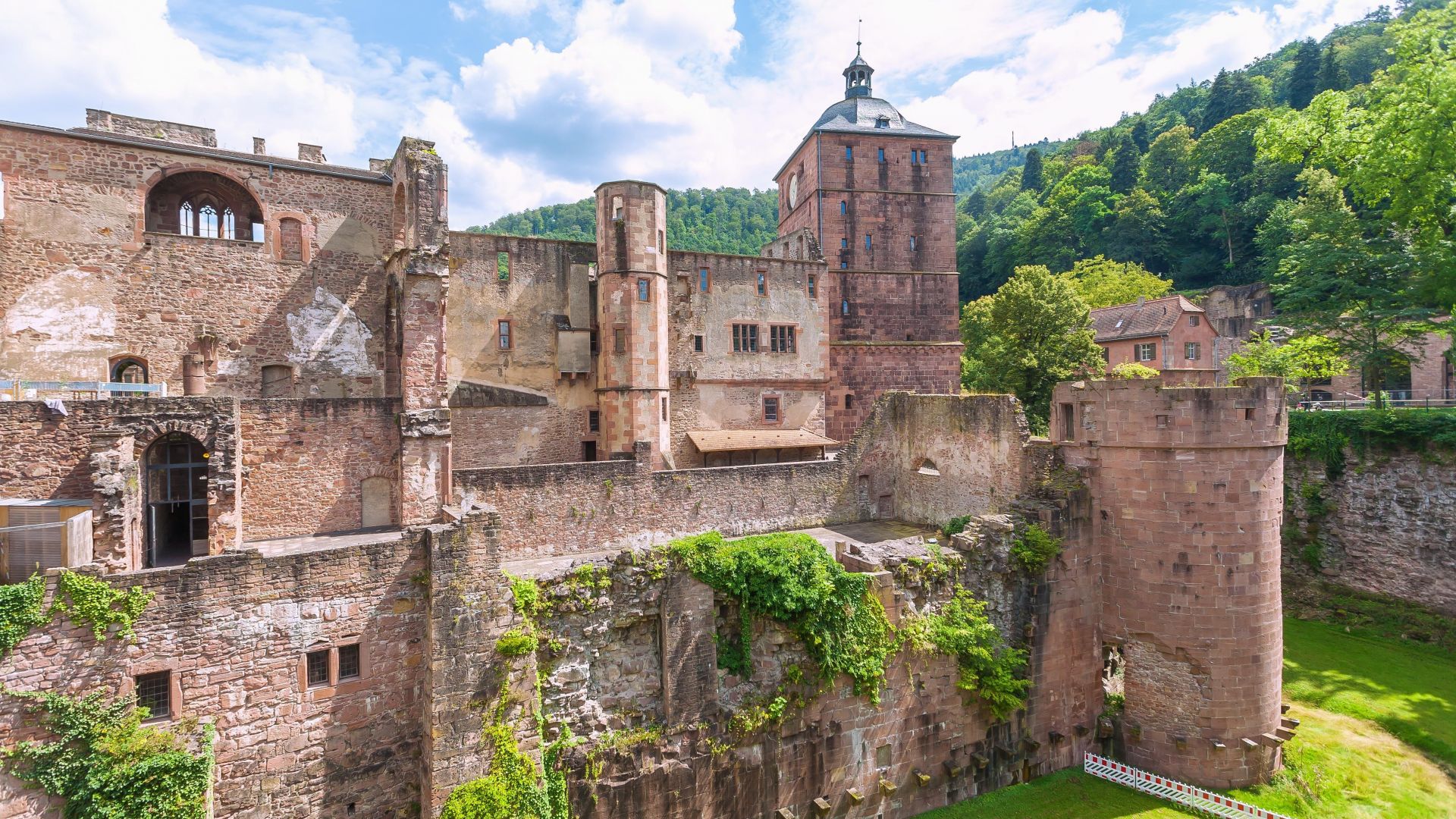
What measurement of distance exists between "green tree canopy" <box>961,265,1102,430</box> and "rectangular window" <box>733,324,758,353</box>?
11.7 meters

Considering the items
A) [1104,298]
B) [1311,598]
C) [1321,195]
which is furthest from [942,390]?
[1321,195]

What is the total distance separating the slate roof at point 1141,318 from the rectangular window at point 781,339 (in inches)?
742

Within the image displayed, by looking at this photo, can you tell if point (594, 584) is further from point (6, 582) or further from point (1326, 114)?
point (1326, 114)

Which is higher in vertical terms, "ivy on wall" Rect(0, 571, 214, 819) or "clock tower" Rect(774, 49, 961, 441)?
"clock tower" Rect(774, 49, 961, 441)

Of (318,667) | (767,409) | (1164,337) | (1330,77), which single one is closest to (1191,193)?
(1330,77)

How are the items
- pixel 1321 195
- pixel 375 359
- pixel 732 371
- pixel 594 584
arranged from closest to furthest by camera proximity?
pixel 594 584 < pixel 375 359 < pixel 732 371 < pixel 1321 195

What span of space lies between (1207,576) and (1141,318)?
3087 cm

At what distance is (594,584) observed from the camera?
12.4m

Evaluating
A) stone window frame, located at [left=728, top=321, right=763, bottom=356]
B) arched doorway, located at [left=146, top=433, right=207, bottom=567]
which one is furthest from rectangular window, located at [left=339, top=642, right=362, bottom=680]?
stone window frame, located at [left=728, top=321, right=763, bottom=356]

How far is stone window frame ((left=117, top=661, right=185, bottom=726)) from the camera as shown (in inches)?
411

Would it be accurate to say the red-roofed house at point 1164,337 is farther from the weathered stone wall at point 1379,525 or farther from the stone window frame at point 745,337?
the stone window frame at point 745,337

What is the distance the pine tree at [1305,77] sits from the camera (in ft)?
179

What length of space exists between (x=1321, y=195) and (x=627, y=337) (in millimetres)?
42417

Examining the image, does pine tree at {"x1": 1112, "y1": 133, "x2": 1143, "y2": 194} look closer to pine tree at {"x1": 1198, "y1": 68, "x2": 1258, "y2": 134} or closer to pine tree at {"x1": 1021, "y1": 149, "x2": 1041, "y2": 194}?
pine tree at {"x1": 1198, "y1": 68, "x2": 1258, "y2": 134}
